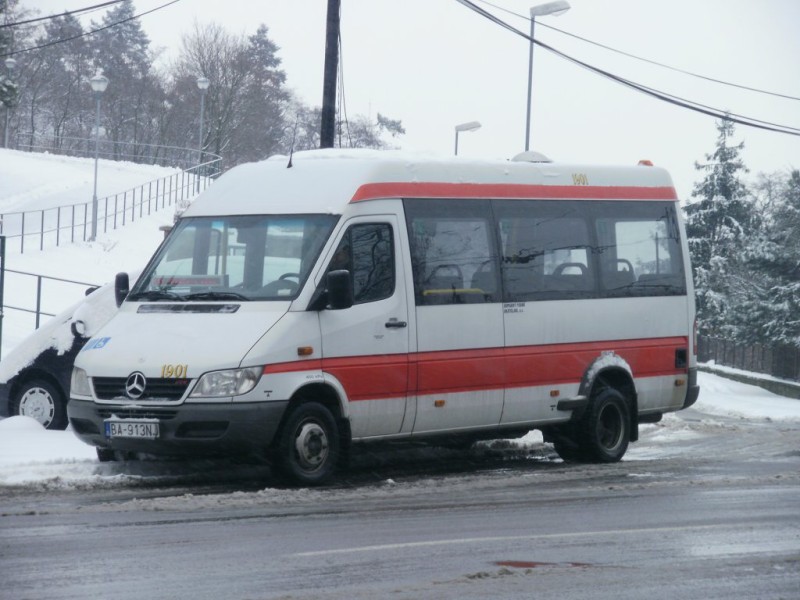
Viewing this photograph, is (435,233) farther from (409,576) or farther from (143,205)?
(143,205)

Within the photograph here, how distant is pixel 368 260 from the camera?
11297mm

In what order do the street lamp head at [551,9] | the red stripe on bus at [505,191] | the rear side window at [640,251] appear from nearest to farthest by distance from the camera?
the red stripe on bus at [505,191]
the rear side window at [640,251]
the street lamp head at [551,9]

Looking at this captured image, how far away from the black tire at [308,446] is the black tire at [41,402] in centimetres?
399

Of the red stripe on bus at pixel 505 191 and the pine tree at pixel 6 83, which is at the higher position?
the pine tree at pixel 6 83

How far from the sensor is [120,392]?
10.4 meters

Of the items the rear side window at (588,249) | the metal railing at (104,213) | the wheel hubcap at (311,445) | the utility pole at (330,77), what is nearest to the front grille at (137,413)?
the wheel hubcap at (311,445)

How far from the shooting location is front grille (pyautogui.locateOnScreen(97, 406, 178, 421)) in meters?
10.2

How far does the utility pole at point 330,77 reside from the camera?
1914cm

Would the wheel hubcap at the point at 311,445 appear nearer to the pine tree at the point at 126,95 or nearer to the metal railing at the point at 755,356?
the metal railing at the point at 755,356

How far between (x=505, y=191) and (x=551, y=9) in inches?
533

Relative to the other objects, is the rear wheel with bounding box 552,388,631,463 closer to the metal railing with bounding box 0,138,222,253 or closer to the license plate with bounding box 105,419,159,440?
the license plate with bounding box 105,419,159,440

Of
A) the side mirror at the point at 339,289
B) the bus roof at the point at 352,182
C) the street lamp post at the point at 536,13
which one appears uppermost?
the street lamp post at the point at 536,13

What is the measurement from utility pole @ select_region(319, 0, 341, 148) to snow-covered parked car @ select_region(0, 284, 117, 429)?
6.18 m

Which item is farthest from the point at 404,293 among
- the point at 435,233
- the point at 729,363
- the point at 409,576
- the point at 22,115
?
the point at 22,115
